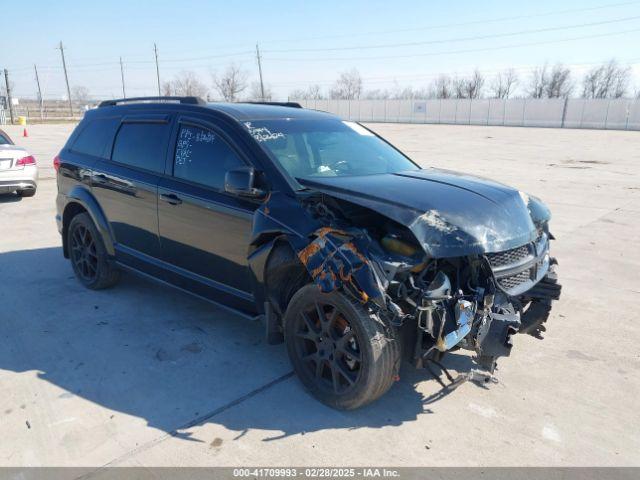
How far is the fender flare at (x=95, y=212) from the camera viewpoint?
500 cm

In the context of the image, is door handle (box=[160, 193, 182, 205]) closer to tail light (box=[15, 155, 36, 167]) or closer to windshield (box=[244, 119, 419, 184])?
windshield (box=[244, 119, 419, 184])

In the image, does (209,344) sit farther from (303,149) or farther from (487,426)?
(487,426)

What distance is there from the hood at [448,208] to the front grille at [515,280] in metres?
0.22

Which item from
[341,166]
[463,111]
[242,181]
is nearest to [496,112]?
[463,111]

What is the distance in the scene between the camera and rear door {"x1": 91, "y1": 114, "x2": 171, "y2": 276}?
4.43m

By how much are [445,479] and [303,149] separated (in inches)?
99.4

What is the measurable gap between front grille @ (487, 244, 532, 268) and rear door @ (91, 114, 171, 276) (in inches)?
109

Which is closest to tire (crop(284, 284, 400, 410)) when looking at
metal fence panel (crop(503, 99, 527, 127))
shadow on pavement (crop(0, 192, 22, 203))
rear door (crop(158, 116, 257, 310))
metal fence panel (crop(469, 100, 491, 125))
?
rear door (crop(158, 116, 257, 310))

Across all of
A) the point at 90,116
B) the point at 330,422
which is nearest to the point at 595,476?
the point at 330,422

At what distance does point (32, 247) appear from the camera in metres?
6.99

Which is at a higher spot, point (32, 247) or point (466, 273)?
point (466, 273)

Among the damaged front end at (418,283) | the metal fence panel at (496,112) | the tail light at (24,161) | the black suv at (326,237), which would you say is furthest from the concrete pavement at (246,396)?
the metal fence panel at (496,112)

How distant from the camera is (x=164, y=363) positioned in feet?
12.6

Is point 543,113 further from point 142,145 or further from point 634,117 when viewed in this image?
point 142,145
